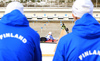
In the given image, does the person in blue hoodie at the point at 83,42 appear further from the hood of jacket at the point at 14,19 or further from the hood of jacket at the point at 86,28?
the hood of jacket at the point at 14,19

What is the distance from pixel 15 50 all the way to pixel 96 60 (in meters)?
0.40

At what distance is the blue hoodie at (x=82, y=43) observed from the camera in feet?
3.04

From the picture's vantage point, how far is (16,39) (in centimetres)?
102

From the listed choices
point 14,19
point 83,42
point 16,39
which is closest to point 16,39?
point 16,39

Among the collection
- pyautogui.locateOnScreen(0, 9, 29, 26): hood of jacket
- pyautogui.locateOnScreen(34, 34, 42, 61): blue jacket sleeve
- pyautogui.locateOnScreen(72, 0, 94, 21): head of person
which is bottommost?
pyautogui.locateOnScreen(34, 34, 42, 61): blue jacket sleeve

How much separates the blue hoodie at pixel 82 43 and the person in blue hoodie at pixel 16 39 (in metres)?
0.19

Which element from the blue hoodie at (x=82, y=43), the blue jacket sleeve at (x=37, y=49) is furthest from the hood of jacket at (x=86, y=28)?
the blue jacket sleeve at (x=37, y=49)

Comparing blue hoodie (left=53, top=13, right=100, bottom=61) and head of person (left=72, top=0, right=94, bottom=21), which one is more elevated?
head of person (left=72, top=0, right=94, bottom=21)

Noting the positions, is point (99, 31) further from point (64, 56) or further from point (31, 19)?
point (31, 19)

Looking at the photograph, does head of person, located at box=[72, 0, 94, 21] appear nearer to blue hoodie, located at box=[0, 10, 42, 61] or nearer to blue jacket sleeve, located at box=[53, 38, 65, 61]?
blue jacket sleeve, located at box=[53, 38, 65, 61]

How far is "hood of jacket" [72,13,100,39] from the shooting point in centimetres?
92

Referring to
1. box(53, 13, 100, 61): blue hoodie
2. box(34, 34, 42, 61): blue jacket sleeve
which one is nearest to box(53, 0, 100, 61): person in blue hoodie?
box(53, 13, 100, 61): blue hoodie

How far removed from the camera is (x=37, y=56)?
1.15 m

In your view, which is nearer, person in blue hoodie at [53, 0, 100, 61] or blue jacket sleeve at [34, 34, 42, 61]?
person in blue hoodie at [53, 0, 100, 61]
